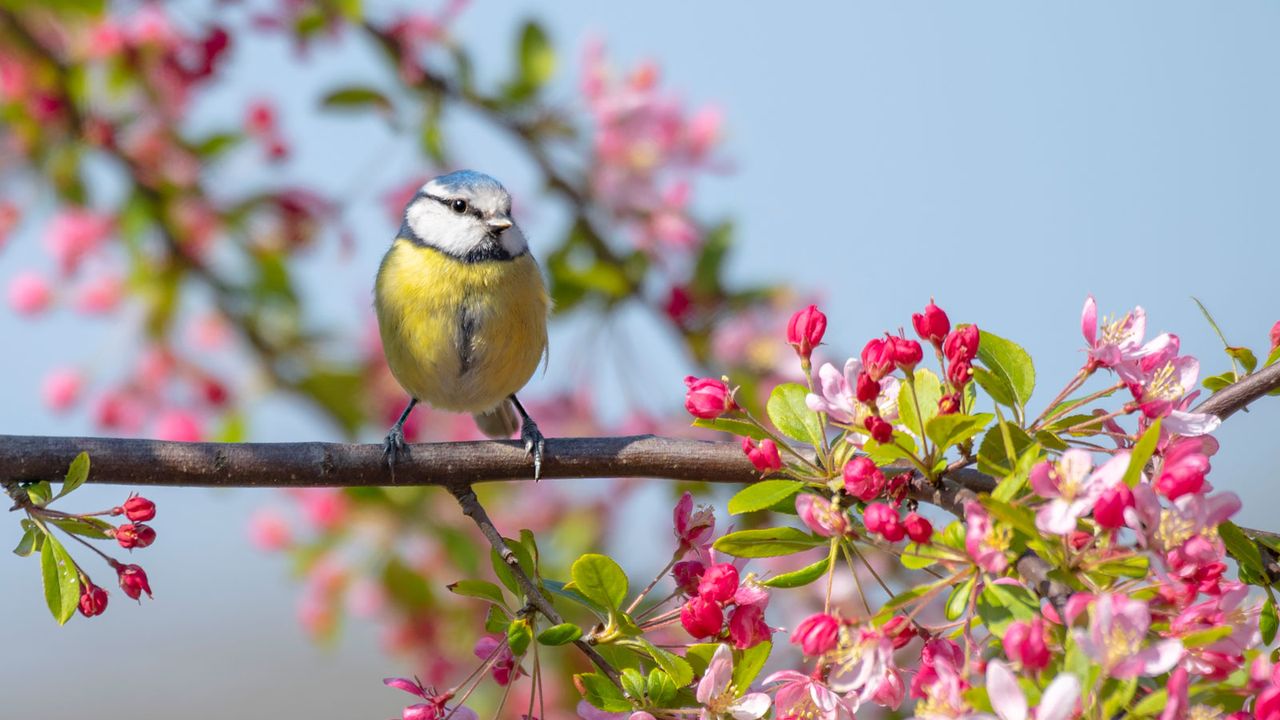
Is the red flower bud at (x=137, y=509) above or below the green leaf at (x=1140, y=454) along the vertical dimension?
above

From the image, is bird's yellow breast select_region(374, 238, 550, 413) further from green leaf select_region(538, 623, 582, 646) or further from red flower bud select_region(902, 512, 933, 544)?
red flower bud select_region(902, 512, 933, 544)

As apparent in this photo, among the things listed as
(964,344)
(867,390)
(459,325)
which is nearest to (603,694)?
(867,390)

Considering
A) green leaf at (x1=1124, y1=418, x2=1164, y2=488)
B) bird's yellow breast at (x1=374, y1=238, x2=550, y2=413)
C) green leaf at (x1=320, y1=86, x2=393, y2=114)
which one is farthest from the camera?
green leaf at (x1=320, y1=86, x2=393, y2=114)

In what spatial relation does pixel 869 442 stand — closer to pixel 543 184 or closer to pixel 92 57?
pixel 543 184

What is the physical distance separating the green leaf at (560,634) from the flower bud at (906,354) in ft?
1.95

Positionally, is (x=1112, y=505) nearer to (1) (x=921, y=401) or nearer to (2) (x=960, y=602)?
(2) (x=960, y=602)

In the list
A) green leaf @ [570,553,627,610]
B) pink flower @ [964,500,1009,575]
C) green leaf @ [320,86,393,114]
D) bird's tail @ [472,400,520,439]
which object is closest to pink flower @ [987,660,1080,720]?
pink flower @ [964,500,1009,575]

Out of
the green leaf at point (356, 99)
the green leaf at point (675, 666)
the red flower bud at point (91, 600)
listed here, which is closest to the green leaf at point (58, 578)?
the red flower bud at point (91, 600)

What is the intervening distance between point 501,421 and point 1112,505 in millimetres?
2603

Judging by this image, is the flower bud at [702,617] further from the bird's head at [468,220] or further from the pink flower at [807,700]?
the bird's head at [468,220]

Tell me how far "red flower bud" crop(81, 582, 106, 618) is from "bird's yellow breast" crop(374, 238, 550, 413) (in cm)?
142

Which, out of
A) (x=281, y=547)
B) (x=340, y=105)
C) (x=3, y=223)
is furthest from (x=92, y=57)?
(x=281, y=547)

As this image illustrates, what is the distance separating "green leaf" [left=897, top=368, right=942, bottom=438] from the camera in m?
1.60

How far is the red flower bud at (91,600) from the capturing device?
181cm
